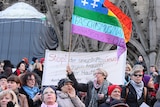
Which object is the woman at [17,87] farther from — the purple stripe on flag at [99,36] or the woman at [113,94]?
the purple stripe on flag at [99,36]

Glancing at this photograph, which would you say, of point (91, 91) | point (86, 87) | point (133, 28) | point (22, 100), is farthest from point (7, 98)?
point (133, 28)

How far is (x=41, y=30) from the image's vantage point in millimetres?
21453

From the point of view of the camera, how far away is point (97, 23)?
10.0 metres

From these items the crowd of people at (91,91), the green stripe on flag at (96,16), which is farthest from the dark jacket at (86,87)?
the green stripe on flag at (96,16)

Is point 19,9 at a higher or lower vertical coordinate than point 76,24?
higher

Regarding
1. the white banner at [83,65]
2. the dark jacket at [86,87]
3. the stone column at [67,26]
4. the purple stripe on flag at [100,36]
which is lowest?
the dark jacket at [86,87]

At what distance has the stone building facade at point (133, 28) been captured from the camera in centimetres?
2158

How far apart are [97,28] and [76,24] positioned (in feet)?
1.65

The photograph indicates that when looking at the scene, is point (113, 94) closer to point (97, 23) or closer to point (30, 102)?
point (30, 102)

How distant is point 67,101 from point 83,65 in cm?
221

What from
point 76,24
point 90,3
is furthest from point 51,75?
point 90,3

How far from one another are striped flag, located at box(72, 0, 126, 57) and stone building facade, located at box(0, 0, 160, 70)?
11.1m

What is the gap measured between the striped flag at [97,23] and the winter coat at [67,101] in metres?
2.62

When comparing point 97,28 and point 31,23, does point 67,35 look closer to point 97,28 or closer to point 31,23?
point 31,23
